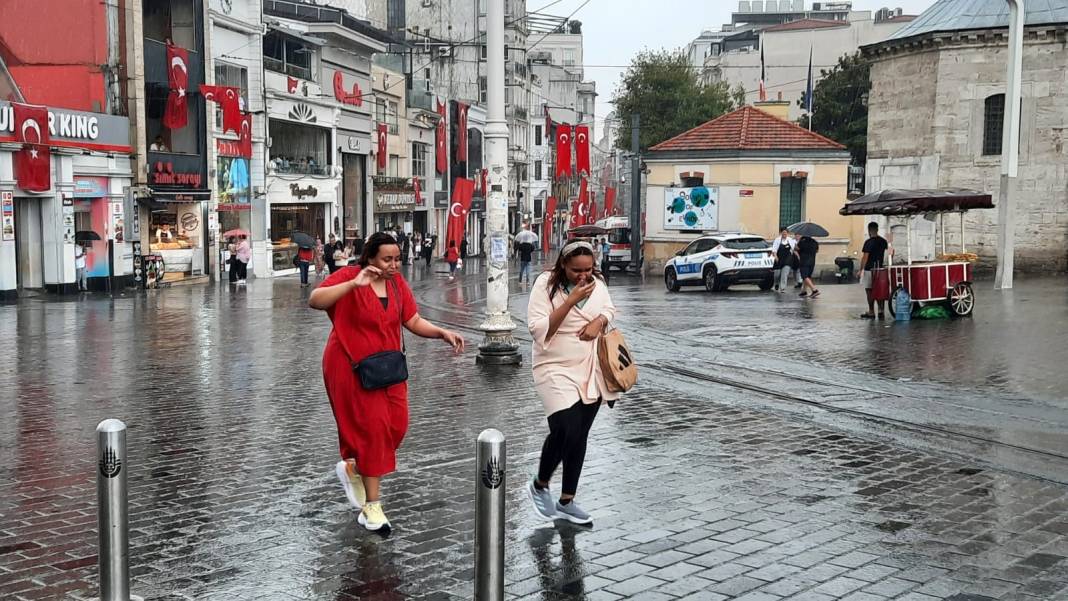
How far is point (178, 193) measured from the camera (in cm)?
3538

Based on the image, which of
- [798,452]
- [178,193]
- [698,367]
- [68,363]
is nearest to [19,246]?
[178,193]

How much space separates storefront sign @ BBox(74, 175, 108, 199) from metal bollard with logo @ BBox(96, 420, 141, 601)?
27114 millimetres

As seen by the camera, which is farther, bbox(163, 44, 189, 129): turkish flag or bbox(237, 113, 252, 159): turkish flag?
bbox(237, 113, 252, 159): turkish flag

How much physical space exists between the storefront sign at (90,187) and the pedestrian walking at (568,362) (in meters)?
26.4

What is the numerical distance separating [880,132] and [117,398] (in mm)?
32414

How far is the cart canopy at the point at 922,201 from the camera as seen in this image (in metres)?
19.8

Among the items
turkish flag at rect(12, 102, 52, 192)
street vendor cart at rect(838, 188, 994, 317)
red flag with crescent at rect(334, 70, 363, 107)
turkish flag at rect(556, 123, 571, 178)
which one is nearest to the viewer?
street vendor cart at rect(838, 188, 994, 317)

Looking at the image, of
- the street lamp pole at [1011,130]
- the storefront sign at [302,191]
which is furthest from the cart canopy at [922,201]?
the storefront sign at [302,191]

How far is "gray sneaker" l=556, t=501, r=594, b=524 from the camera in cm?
652

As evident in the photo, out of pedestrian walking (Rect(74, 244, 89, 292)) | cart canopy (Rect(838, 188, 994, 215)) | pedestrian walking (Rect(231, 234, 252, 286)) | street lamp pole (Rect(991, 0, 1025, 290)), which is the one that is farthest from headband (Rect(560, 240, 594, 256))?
pedestrian walking (Rect(231, 234, 252, 286))

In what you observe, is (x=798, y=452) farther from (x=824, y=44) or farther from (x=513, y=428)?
(x=824, y=44)

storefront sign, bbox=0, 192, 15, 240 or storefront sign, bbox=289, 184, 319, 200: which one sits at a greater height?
storefront sign, bbox=289, 184, 319, 200

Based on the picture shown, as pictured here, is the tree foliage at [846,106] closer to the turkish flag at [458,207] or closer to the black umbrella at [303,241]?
the turkish flag at [458,207]

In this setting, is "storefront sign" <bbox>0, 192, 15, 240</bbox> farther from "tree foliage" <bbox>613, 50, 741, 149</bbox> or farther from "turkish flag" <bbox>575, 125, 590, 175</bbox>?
"tree foliage" <bbox>613, 50, 741, 149</bbox>
